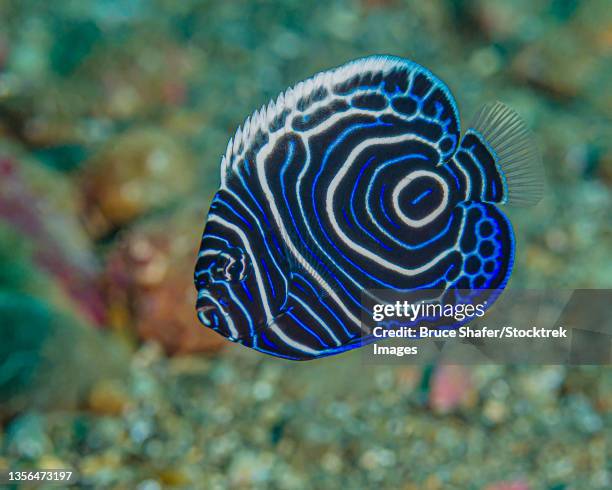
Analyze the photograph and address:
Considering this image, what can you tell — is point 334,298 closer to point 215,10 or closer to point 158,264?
point 158,264

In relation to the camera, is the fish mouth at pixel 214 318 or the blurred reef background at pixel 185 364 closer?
the fish mouth at pixel 214 318

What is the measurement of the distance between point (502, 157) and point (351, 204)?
17cm

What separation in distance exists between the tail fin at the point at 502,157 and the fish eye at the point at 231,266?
0.78ft

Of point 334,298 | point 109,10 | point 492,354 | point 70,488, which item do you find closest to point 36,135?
point 109,10

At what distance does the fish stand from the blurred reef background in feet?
3.59

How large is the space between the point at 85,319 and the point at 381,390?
1.18 metres

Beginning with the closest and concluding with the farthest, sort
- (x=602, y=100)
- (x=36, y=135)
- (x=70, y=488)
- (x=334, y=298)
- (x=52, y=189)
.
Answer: (x=334, y=298) → (x=70, y=488) → (x=52, y=189) → (x=36, y=135) → (x=602, y=100)

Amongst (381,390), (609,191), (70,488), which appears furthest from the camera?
(609,191)

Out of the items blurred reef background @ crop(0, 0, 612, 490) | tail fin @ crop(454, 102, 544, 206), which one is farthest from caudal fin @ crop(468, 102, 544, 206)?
blurred reef background @ crop(0, 0, 612, 490)

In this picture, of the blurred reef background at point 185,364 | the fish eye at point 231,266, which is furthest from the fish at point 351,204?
the blurred reef background at point 185,364

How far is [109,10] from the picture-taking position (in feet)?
13.8

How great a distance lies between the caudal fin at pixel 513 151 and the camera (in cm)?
60

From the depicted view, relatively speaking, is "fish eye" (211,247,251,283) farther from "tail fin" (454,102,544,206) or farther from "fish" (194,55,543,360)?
"tail fin" (454,102,544,206)

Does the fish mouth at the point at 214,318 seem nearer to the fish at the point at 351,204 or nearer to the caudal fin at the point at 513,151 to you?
the fish at the point at 351,204
